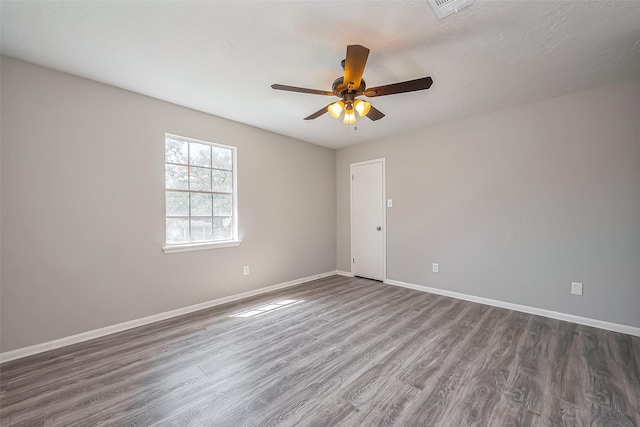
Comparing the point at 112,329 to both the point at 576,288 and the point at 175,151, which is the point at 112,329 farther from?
the point at 576,288

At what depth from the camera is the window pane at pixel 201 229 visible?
332cm

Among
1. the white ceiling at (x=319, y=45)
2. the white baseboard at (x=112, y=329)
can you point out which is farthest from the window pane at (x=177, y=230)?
the white ceiling at (x=319, y=45)

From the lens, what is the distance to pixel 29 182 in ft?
7.33

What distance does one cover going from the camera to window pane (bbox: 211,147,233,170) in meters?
3.55

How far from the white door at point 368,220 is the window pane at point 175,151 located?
2924 mm

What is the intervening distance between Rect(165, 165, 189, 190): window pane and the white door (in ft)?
9.57

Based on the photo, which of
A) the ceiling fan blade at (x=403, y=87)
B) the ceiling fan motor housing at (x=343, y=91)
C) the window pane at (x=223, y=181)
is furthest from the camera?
the window pane at (x=223, y=181)

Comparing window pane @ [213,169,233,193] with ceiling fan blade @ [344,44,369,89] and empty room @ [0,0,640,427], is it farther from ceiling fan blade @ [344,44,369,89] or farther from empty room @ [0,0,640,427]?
ceiling fan blade @ [344,44,369,89]

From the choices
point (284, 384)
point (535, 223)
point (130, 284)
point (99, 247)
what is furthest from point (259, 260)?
point (535, 223)

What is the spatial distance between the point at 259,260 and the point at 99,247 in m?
1.93

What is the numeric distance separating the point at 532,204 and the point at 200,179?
423 centimetres

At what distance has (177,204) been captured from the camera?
3.18m

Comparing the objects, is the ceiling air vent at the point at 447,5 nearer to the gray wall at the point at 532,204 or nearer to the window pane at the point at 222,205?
the gray wall at the point at 532,204

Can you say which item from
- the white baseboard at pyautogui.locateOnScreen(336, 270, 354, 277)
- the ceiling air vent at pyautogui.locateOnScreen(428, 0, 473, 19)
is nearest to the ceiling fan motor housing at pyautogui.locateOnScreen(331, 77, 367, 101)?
the ceiling air vent at pyautogui.locateOnScreen(428, 0, 473, 19)
